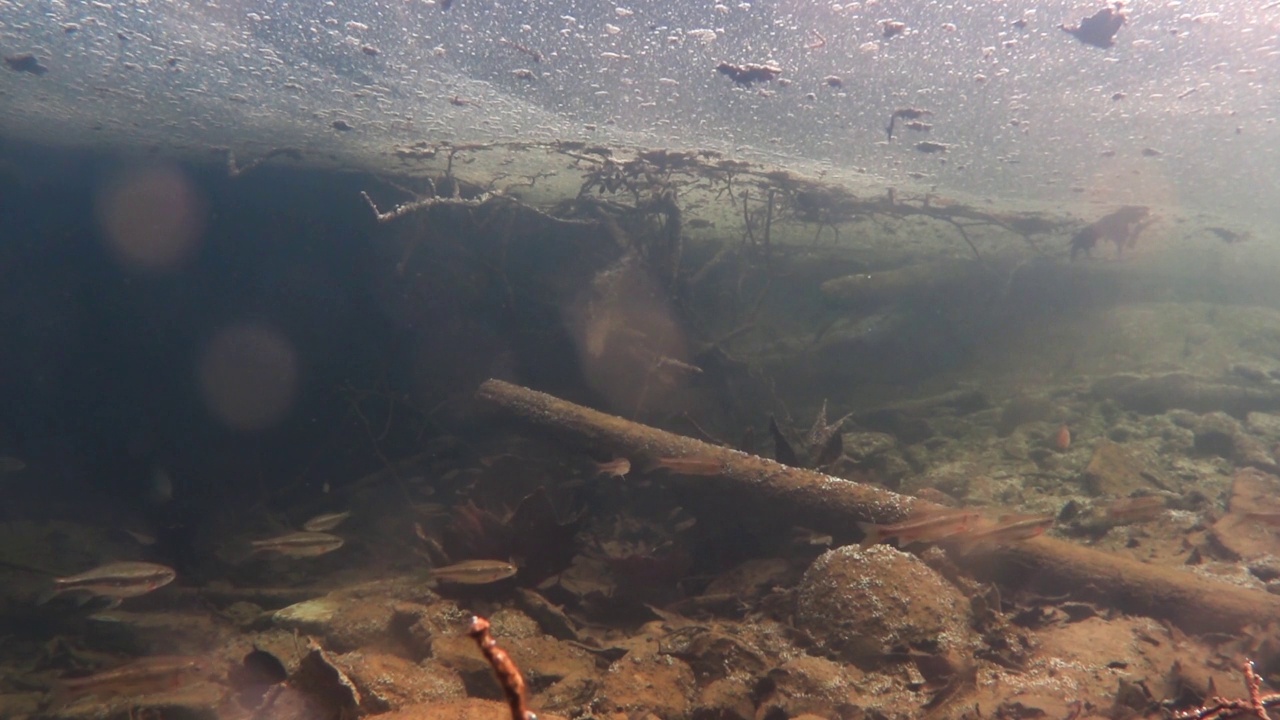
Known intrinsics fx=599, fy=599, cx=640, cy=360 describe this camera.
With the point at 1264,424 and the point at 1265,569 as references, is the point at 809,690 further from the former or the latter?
the point at 1264,424

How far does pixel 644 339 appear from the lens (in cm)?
1012

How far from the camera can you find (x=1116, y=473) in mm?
7738

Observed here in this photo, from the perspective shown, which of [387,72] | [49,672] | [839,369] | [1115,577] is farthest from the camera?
[839,369]

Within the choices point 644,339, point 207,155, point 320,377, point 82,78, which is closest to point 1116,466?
point 644,339

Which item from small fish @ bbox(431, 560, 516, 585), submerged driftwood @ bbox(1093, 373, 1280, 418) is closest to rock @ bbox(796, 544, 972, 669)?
small fish @ bbox(431, 560, 516, 585)

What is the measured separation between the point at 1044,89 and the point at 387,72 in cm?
1369

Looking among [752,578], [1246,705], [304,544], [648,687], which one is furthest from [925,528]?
[304,544]

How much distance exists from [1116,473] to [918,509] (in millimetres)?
4376

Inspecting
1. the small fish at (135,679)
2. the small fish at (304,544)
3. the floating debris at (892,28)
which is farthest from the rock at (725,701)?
the floating debris at (892,28)

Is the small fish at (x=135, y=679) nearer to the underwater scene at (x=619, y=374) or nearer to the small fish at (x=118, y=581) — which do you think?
the underwater scene at (x=619, y=374)

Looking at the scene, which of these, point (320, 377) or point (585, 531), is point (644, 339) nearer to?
point (585, 531)

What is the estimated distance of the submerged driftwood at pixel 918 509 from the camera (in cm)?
470

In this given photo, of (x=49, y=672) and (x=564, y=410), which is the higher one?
(x=564, y=410)

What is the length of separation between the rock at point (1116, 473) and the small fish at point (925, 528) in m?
3.98
